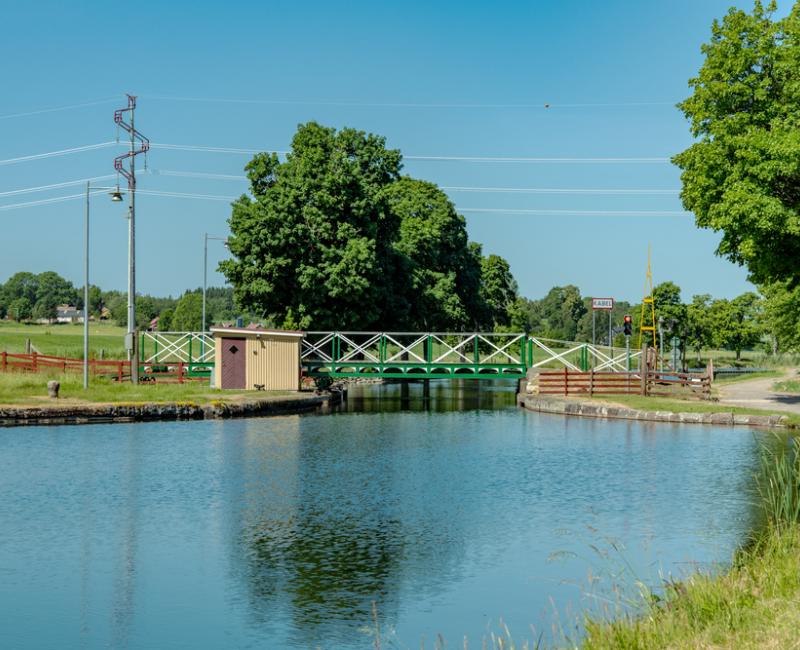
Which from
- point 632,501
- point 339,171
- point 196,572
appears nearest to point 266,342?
point 339,171

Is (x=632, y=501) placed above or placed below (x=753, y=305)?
below

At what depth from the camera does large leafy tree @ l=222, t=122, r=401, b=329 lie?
49875 mm

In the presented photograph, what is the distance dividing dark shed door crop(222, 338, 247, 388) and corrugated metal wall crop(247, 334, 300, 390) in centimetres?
32

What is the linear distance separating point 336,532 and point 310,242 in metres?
35.6

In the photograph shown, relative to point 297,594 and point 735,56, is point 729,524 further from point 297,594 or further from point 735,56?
point 735,56

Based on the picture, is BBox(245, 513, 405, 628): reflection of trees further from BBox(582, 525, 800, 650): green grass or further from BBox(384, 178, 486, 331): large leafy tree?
BBox(384, 178, 486, 331): large leafy tree

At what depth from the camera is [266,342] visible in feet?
149

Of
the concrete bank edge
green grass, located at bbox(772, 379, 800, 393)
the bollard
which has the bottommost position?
the concrete bank edge

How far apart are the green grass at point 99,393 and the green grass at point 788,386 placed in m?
23.2

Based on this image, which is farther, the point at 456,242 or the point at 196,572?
the point at 456,242

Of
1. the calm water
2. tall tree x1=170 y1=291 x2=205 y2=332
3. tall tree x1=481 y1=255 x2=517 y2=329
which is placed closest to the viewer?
the calm water

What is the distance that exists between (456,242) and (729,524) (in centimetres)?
5386

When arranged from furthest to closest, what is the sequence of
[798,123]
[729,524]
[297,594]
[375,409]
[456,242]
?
[456,242] → [375,409] → [798,123] → [729,524] → [297,594]

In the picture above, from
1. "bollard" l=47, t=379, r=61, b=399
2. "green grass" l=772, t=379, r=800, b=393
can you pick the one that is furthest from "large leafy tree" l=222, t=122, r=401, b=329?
"green grass" l=772, t=379, r=800, b=393
